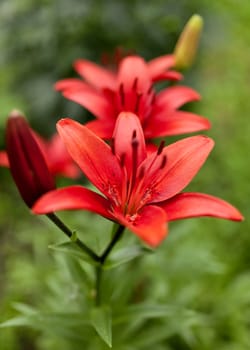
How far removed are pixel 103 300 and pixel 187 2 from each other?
73.2 inches

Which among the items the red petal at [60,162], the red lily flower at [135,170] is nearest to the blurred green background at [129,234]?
the red petal at [60,162]

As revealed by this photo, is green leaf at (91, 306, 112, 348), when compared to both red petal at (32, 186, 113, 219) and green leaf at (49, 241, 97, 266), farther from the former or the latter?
red petal at (32, 186, 113, 219)

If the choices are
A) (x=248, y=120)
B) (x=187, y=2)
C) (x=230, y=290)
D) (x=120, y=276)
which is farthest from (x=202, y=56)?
(x=120, y=276)

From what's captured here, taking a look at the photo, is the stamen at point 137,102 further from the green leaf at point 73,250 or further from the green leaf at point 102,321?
the green leaf at point 102,321

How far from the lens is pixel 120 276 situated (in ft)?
4.35

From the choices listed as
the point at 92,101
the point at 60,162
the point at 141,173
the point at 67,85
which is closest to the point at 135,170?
the point at 141,173

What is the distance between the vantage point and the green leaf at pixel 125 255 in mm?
1066

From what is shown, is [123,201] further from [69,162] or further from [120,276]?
[69,162]

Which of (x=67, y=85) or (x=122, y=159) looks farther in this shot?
(x=67, y=85)

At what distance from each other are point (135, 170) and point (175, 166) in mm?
72

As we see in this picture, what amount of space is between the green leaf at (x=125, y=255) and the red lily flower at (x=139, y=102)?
0.22 meters

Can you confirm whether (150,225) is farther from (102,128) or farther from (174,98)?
(174,98)

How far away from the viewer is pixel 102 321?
1094 millimetres

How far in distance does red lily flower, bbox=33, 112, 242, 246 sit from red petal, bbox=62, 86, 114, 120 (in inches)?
6.5
